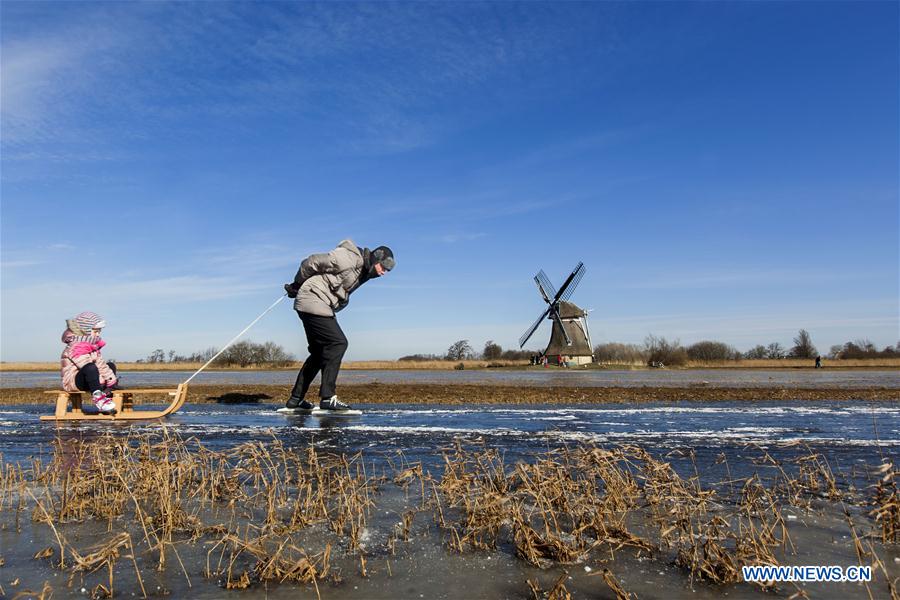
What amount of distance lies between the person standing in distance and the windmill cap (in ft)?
0.54

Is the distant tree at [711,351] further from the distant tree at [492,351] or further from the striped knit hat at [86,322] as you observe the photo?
the striped knit hat at [86,322]

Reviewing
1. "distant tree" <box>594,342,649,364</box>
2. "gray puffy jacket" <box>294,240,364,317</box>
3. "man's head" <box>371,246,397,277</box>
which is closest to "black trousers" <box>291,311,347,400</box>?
"gray puffy jacket" <box>294,240,364,317</box>

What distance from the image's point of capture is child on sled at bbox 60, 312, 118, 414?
10.6m

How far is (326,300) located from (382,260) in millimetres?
1405

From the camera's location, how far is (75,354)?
10594mm

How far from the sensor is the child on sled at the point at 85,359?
34.7 feet

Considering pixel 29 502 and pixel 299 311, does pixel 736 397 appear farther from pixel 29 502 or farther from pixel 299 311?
pixel 29 502

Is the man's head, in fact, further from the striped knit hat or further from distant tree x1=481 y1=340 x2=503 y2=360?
distant tree x1=481 y1=340 x2=503 y2=360

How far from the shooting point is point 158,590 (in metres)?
3.11

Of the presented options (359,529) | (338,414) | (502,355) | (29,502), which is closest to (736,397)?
(338,414)

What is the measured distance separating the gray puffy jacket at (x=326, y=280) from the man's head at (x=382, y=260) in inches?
13.1

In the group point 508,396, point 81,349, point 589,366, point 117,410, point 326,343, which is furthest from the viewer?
point 589,366

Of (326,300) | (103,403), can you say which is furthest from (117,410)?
(326,300)

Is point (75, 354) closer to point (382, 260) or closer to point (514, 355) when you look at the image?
point (382, 260)
